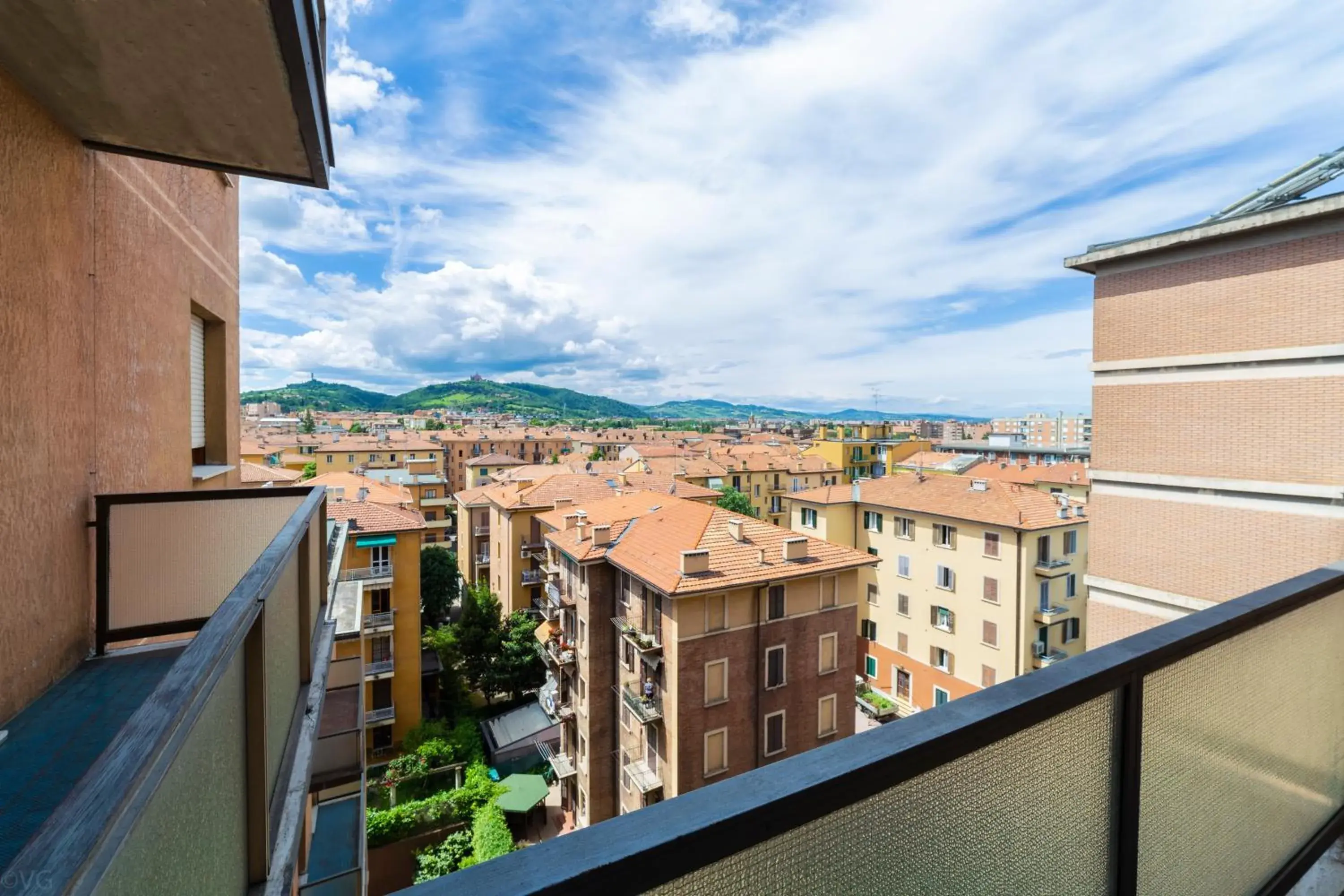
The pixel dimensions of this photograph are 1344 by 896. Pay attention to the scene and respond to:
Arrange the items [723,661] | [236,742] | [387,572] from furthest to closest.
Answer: [387,572], [723,661], [236,742]

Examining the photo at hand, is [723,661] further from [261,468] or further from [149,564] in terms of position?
[261,468]

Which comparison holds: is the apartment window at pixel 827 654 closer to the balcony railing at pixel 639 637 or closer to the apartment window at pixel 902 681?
the balcony railing at pixel 639 637

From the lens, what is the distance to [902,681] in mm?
21938

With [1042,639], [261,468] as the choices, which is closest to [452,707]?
[261,468]

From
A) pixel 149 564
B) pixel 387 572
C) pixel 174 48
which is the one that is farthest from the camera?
pixel 387 572

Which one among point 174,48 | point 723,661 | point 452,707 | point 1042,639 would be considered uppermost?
point 174,48

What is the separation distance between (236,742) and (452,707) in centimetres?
2361

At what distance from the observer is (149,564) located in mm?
3227

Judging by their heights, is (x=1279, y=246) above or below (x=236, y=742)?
above

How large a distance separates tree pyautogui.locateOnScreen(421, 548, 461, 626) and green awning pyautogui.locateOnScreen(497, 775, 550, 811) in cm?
1072

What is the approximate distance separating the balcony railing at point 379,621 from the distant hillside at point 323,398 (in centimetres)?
12986

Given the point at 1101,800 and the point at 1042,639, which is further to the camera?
the point at 1042,639

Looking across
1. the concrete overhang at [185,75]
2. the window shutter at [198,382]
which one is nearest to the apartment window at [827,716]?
the window shutter at [198,382]

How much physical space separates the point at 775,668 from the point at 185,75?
47.0ft
